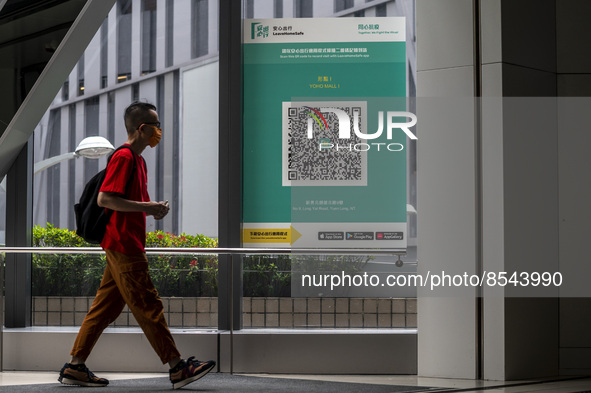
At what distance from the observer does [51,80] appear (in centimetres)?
601

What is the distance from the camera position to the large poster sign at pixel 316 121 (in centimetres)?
596

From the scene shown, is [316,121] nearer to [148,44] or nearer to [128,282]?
[148,44]

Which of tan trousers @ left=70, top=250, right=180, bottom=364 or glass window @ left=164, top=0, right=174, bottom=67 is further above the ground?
glass window @ left=164, top=0, right=174, bottom=67

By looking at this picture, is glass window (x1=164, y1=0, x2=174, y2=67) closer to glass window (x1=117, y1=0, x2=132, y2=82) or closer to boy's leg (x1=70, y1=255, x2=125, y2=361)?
glass window (x1=117, y1=0, x2=132, y2=82)

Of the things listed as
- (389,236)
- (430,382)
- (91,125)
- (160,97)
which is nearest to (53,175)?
(91,125)

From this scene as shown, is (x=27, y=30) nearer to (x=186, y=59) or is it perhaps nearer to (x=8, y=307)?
(x=186, y=59)

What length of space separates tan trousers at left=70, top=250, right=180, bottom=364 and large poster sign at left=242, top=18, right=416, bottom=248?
1.24m

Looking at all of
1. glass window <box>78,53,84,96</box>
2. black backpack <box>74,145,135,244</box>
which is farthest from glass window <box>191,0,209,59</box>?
black backpack <box>74,145,135,244</box>

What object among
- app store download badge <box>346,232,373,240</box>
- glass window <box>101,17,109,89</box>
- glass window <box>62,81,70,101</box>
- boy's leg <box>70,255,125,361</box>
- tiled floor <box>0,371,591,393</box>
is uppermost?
glass window <box>101,17,109,89</box>

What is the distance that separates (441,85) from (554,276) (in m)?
1.57

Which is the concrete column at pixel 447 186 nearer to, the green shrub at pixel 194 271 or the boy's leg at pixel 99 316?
the green shrub at pixel 194 271

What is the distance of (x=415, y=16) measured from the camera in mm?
5879

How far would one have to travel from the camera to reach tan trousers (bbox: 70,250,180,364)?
4824mm

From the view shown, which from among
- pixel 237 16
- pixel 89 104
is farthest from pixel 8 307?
pixel 237 16
